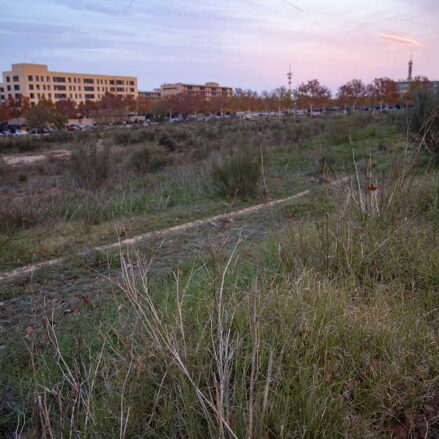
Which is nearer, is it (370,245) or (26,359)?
(26,359)

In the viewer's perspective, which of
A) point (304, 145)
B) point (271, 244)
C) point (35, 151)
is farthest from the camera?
point (35, 151)

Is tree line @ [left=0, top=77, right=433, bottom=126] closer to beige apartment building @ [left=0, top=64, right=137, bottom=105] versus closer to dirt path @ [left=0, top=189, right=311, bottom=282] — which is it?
beige apartment building @ [left=0, top=64, right=137, bottom=105]

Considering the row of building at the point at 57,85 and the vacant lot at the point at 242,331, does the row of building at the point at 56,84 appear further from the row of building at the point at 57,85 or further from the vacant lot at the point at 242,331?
the vacant lot at the point at 242,331

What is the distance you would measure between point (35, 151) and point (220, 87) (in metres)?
145

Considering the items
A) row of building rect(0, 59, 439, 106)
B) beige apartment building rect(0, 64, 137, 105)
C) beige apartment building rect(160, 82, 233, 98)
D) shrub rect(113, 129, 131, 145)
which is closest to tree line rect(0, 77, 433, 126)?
row of building rect(0, 59, 439, 106)

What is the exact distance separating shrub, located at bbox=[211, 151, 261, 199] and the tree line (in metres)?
58.5

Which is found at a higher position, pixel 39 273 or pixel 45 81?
pixel 45 81

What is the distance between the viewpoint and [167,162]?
18578mm

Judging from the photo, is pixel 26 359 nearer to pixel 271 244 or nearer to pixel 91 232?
pixel 271 244

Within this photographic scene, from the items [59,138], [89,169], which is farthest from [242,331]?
[59,138]

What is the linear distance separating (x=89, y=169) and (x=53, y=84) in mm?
113541

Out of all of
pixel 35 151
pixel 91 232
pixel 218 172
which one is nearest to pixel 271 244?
pixel 91 232

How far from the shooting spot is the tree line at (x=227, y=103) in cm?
7731

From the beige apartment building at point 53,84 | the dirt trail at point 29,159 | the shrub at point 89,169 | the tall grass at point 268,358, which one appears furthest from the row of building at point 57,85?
the tall grass at point 268,358
